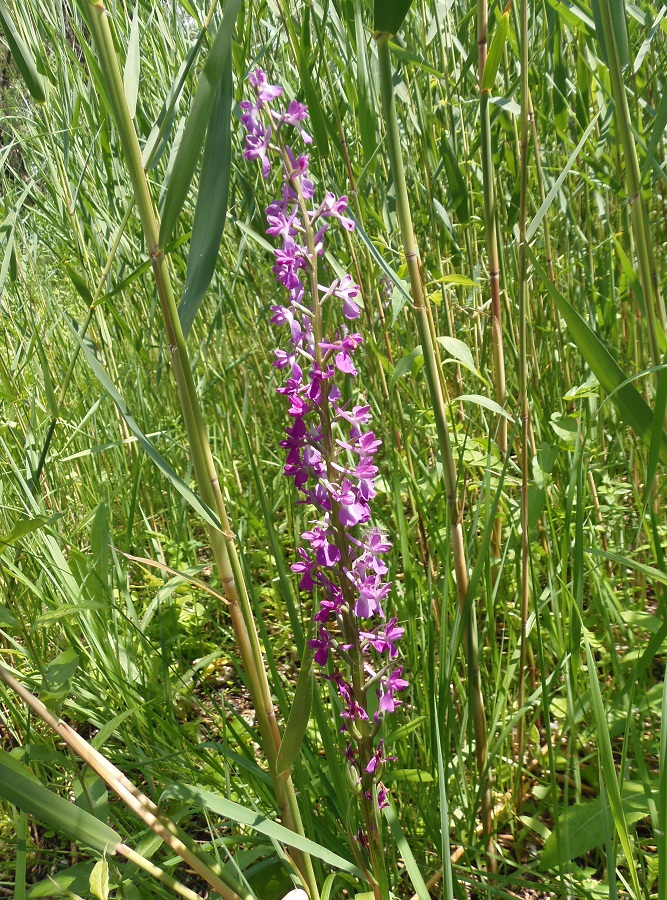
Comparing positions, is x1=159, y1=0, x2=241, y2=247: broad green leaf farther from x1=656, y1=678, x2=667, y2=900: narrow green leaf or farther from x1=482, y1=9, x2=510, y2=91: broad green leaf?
x1=656, y1=678, x2=667, y2=900: narrow green leaf

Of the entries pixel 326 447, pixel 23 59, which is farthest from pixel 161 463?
pixel 23 59

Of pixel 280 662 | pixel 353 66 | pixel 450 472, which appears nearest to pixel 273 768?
pixel 450 472

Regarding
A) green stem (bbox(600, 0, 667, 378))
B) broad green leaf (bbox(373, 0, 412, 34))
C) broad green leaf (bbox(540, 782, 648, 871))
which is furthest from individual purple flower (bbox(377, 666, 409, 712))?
broad green leaf (bbox(373, 0, 412, 34))

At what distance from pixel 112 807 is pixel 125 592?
340 mm

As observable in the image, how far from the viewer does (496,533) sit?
126 centimetres

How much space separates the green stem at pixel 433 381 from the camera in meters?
0.69

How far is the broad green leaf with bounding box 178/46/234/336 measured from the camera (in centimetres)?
61

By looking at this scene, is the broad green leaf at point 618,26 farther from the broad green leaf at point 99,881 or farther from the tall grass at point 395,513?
the broad green leaf at point 99,881

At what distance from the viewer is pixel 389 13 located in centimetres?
62

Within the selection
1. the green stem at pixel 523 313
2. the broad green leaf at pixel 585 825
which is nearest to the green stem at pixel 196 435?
the broad green leaf at pixel 585 825

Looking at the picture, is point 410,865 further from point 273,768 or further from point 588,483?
point 588,483

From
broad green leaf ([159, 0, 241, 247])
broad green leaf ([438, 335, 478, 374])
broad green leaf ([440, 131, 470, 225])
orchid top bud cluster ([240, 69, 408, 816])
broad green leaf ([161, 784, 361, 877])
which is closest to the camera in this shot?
broad green leaf ([159, 0, 241, 247])

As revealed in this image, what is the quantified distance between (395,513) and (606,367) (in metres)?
0.51

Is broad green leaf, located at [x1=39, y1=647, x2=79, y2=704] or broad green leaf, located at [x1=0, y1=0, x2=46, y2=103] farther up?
broad green leaf, located at [x1=0, y1=0, x2=46, y2=103]
